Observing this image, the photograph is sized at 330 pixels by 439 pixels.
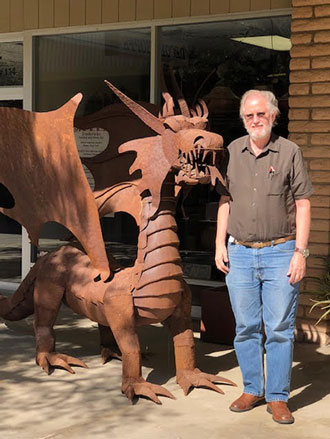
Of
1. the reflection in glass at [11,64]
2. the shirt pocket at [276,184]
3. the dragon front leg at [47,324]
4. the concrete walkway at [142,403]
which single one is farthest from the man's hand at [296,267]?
the reflection in glass at [11,64]

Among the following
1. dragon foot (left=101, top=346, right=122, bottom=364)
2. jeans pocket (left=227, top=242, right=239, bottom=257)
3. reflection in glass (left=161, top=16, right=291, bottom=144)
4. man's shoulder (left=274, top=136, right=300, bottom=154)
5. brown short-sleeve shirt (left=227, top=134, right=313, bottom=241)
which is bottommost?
dragon foot (left=101, top=346, right=122, bottom=364)

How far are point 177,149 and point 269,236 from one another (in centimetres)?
80

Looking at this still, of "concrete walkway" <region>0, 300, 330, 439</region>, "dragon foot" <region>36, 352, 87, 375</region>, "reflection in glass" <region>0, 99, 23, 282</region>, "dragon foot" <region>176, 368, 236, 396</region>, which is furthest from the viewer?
"reflection in glass" <region>0, 99, 23, 282</region>

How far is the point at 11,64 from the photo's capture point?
9.60 meters

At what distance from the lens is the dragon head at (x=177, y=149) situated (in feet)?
16.5

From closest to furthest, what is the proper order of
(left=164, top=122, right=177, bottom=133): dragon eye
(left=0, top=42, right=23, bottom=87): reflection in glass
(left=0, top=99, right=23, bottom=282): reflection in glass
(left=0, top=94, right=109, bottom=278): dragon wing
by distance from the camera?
(left=164, top=122, right=177, bottom=133): dragon eye → (left=0, top=94, right=109, bottom=278): dragon wing → (left=0, top=42, right=23, bottom=87): reflection in glass → (left=0, top=99, right=23, bottom=282): reflection in glass

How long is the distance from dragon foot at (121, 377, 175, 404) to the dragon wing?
0.74 m

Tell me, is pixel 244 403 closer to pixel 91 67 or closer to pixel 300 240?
pixel 300 240

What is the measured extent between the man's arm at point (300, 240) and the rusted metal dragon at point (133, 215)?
551 millimetres

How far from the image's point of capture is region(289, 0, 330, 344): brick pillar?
677 centimetres

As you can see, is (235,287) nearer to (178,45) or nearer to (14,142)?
(14,142)

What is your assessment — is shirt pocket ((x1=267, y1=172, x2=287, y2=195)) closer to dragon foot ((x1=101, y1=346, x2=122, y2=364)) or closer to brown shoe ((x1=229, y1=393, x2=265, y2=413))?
brown shoe ((x1=229, y1=393, x2=265, y2=413))

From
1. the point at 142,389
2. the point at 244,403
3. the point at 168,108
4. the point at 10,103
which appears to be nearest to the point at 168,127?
the point at 168,108

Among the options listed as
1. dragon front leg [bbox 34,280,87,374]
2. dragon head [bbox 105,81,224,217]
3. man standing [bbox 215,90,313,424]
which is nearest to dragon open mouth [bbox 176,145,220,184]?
dragon head [bbox 105,81,224,217]
